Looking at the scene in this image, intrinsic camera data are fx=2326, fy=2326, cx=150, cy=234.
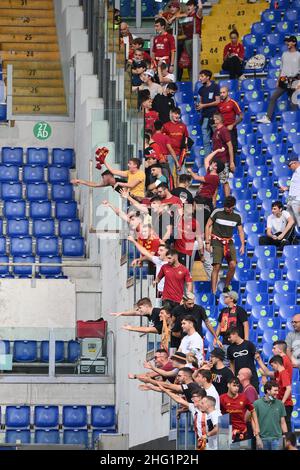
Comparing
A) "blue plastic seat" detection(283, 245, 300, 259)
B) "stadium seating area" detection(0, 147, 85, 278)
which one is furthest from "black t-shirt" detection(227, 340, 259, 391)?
"stadium seating area" detection(0, 147, 85, 278)

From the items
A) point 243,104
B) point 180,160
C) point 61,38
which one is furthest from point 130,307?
point 61,38

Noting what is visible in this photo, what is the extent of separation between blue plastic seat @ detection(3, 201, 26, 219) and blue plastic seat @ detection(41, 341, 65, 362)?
3.43m

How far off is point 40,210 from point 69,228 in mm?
563

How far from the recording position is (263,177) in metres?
32.0

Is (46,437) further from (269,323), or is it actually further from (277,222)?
(277,222)

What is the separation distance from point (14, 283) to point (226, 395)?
353 inches

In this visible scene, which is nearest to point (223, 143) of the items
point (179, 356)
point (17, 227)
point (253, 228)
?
point (253, 228)

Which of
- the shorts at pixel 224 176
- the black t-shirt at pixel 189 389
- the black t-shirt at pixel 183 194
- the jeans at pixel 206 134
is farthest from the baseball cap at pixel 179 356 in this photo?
the jeans at pixel 206 134

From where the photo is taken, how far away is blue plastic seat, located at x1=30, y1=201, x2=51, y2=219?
34875 mm

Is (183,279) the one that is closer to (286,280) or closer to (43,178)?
(286,280)

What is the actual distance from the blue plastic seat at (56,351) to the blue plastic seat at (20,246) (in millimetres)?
2581

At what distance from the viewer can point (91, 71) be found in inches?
1405

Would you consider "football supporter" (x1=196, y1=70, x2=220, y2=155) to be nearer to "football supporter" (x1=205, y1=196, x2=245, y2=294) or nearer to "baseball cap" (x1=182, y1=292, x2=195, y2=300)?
"football supporter" (x1=205, y1=196, x2=245, y2=294)

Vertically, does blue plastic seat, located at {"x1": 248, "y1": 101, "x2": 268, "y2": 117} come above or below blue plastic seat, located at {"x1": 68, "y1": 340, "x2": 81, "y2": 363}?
above
